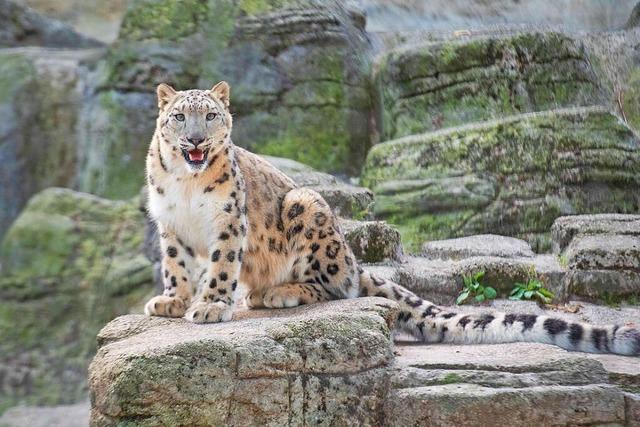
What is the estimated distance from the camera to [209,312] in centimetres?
455

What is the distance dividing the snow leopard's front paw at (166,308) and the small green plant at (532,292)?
292 cm

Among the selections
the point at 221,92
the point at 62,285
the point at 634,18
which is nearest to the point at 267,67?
the point at 62,285

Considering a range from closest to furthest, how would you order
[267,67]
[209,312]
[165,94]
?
[209,312] < [165,94] < [267,67]

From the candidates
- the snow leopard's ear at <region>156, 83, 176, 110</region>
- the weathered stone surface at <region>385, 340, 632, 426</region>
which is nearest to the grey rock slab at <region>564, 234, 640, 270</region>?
the weathered stone surface at <region>385, 340, 632, 426</region>

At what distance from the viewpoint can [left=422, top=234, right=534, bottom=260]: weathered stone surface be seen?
7.44 metres

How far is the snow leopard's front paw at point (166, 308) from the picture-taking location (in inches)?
187

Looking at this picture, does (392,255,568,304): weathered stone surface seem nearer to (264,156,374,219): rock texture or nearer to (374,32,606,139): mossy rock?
(264,156,374,219): rock texture

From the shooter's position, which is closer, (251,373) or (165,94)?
(251,373)

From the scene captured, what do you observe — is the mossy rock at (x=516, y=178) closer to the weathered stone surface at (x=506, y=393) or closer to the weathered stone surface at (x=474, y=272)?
the weathered stone surface at (x=474, y=272)

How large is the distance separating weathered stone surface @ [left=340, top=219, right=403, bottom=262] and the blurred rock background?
1.48m

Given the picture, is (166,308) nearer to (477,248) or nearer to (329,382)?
(329,382)

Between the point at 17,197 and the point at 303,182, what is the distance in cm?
567

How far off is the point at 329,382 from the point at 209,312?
2.78 ft

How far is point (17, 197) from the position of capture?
12203 millimetres
